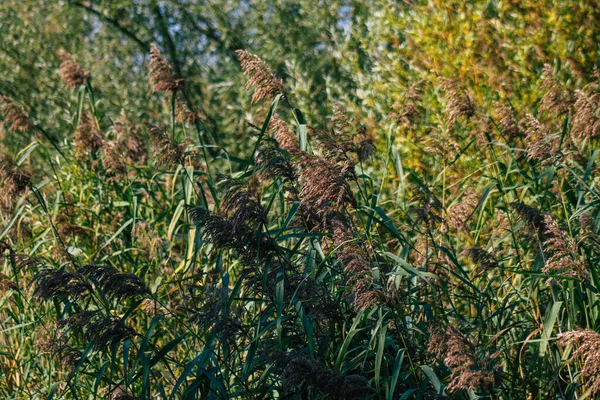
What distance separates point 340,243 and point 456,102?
1.32 m

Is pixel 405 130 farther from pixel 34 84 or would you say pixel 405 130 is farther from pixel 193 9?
pixel 34 84

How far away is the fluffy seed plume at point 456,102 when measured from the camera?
170 inches

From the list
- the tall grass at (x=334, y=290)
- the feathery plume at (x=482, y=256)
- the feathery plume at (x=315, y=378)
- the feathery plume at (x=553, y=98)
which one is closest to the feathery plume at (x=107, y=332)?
the tall grass at (x=334, y=290)

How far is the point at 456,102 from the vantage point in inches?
171

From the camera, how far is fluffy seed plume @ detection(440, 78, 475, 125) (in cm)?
Answer: 432

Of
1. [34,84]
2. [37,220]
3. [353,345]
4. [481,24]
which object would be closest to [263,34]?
[34,84]

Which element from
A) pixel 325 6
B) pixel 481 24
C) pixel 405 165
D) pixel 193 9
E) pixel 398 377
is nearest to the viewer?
pixel 398 377

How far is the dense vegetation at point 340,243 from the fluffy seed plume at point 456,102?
1 cm

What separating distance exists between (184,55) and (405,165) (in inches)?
209

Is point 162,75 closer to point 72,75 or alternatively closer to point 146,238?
point 146,238

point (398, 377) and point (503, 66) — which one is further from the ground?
point (503, 66)

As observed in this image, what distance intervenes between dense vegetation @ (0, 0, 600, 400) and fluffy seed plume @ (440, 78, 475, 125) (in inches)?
0.6

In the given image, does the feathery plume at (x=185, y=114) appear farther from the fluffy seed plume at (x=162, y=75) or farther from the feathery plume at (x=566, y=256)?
the feathery plume at (x=566, y=256)

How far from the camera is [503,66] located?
6926 mm
